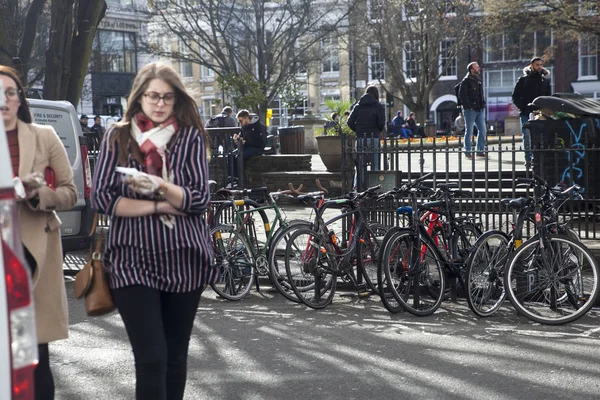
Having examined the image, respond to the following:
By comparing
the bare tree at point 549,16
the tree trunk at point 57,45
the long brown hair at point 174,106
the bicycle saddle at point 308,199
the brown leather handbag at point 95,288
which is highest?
the bare tree at point 549,16

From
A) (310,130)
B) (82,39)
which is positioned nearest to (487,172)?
(82,39)

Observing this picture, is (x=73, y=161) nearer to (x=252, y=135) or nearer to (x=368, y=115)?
(x=368, y=115)

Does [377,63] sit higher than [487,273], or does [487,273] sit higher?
[377,63]

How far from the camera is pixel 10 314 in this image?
278 cm

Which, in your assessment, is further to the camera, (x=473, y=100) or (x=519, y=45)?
(x=519, y=45)

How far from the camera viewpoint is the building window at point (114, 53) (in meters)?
47.9

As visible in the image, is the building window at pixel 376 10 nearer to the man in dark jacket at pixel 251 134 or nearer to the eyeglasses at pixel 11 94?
the man in dark jacket at pixel 251 134

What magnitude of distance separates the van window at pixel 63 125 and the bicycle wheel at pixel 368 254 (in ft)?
11.0

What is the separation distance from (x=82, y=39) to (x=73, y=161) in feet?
16.4

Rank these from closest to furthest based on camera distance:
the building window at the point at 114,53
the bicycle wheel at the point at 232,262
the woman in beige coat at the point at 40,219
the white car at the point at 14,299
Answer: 1. the white car at the point at 14,299
2. the woman in beige coat at the point at 40,219
3. the bicycle wheel at the point at 232,262
4. the building window at the point at 114,53

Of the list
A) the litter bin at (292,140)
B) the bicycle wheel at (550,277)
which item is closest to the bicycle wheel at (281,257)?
the bicycle wheel at (550,277)

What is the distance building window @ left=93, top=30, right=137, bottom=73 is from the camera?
47.9m

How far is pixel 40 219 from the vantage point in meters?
4.41

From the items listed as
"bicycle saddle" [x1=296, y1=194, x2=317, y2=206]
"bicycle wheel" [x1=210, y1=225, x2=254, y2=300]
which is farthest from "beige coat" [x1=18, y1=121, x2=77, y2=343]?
"bicycle wheel" [x1=210, y1=225, x2=254, y2=300]
